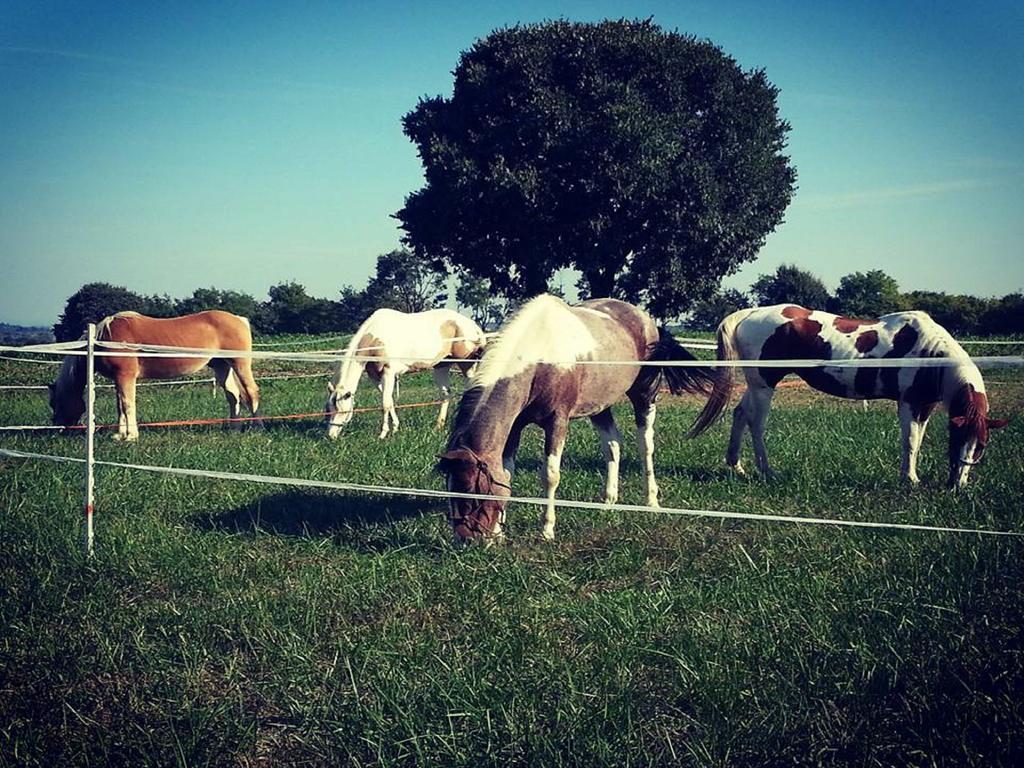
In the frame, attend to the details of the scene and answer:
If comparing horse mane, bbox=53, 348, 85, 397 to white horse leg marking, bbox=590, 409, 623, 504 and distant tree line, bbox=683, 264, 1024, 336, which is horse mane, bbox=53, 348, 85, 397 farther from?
distant tree line, bbox=683, 264, 1024, 336

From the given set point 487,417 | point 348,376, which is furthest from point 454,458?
point 348,376

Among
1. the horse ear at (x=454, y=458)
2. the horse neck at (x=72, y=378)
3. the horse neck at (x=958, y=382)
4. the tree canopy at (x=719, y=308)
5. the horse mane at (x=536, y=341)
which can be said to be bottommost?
the horse ear at (x=454, y=458)

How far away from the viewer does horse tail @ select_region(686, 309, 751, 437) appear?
8.12 metres

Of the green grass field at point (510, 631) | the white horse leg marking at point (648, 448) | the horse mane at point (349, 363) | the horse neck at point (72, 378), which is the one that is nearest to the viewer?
the green grass field at point (510, 631)

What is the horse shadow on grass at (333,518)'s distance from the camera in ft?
18.6

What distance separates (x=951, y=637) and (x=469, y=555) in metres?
2.89

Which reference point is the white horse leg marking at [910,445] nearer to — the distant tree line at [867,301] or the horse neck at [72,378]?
the horse neck at [72,378]

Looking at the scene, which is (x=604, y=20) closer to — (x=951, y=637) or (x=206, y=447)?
(x=206, y=447)

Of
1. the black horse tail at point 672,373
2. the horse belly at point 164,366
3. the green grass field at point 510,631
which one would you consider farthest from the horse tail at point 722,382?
Answer: the horse belly at point 164,366

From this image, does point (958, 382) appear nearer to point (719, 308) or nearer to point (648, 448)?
point (648, 448)

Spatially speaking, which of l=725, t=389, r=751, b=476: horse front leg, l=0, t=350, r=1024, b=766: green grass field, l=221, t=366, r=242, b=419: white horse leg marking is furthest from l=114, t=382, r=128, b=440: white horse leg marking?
l=725, t=389, r=751, b=476: horse front leg

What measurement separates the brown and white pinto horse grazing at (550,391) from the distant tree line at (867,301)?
36980 mm

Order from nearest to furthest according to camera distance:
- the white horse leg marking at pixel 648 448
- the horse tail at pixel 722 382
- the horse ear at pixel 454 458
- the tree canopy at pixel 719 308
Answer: the horse ear at pixel 454 458
the white horse leg marking at pixel 648 448
the horse tail at pixel 722 382
the tree canopy at pixel 719 308

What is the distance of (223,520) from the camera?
625cm
